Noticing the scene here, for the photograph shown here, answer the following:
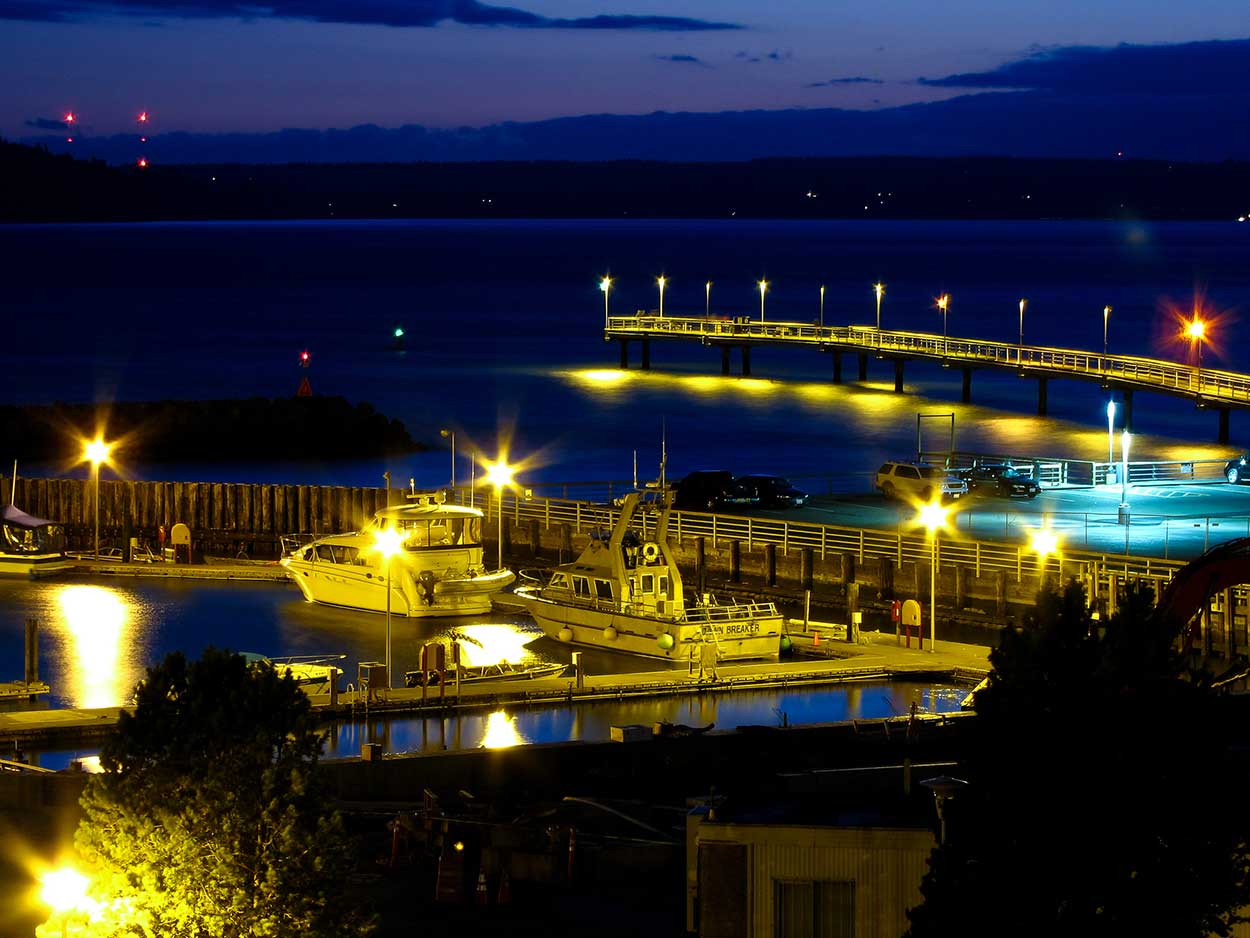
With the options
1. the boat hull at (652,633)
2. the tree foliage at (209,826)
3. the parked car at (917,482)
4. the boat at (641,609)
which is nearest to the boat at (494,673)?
the boat hull at (652,633)

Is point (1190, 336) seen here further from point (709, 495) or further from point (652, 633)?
point (652, 633)

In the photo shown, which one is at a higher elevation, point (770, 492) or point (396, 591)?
point (770, 492)

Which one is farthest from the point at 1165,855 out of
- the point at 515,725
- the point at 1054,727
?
the point at 515,725

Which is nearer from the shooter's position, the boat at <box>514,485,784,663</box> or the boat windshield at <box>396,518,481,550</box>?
the boat at <box>514,485,784,663</box>

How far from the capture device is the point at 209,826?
1667 cm

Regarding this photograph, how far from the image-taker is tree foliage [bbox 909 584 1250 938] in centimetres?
1592

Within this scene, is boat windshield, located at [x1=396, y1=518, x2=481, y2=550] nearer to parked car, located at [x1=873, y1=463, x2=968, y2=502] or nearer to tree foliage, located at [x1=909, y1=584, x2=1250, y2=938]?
parked car, located at [x1=873, y1=463, x2=968, y2=502]

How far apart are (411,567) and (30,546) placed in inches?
434

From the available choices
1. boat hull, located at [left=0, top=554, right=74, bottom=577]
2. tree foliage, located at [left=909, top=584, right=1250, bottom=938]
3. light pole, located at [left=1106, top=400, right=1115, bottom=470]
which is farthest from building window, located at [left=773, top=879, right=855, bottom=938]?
light pole, located at [left=1106, top=400, right=1115, bottom=470]

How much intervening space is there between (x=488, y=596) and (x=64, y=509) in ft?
47.7

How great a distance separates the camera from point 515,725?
3250 cm

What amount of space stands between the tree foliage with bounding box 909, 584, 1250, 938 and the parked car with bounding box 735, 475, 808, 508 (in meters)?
36.9

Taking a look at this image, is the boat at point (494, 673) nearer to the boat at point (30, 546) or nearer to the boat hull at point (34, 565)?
the boat hull at point (34, 565)

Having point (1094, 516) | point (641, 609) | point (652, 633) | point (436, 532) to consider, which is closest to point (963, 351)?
point (1094, 516)
